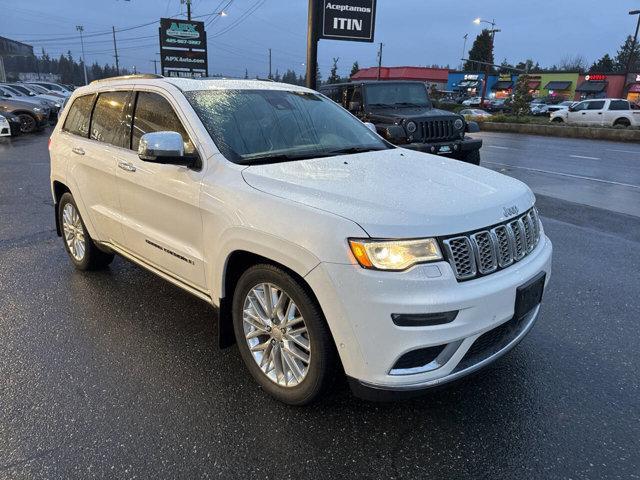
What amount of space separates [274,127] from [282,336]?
5.20ft

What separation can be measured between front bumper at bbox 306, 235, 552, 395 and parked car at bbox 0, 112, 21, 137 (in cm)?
1870

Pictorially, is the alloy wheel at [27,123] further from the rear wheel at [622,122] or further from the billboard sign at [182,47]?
the rear wheel at [622,122]

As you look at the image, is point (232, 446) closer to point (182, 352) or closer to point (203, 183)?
point (182, 352)

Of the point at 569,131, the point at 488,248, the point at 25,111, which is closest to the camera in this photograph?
the point at 488,248

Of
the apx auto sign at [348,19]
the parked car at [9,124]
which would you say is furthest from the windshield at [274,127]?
the parked car at [9,124]

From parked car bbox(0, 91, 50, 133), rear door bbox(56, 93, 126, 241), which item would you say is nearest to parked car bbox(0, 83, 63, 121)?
parked car bbox(0, 91, 50, 133)

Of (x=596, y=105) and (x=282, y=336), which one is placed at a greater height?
(x=596, y=105)

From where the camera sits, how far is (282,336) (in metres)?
2.79

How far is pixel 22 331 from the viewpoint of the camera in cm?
370

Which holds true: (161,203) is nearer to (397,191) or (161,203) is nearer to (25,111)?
(397,191)

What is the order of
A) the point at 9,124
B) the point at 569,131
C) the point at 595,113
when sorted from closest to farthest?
the point at 9,124 < the point at 569,131 < the point at 595,113

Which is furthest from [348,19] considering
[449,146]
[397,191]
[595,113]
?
[595,113]

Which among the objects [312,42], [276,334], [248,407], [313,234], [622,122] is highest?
[312,42]

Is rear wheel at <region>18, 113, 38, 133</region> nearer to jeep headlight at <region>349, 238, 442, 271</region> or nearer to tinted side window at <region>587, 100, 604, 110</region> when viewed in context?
jeep headlight at <region>349, 238, 442, 271</region>
